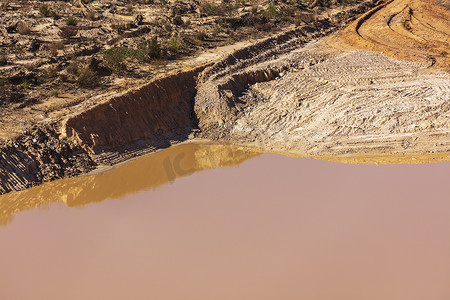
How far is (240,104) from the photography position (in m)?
13.5

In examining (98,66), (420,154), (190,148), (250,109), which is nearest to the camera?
(420,154)

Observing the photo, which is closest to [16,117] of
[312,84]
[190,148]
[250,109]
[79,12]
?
[190,148]

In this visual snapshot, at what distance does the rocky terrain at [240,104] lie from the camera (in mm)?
11320

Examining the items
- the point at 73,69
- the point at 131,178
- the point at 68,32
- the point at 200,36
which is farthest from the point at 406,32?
the point at 68,32

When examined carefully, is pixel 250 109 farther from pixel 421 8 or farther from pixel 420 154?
pixel 421 8

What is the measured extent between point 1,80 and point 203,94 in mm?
5926

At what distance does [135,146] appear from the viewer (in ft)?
39.2

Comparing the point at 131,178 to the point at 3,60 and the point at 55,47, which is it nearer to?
the point at 3,60

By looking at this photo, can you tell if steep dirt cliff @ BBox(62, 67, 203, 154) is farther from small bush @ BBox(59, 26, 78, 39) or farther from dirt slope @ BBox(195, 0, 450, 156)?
small bush @ BBox(59, 26, 78, 39)

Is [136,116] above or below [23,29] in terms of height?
below

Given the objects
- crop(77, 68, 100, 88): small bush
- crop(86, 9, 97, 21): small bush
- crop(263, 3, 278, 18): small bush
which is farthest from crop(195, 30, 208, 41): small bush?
crop(86, 9, 97, 21): small bush

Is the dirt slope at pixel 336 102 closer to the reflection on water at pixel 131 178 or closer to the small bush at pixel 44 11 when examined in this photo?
the reflection on water at pixel 131 178

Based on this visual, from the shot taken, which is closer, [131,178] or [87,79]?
[131,178]

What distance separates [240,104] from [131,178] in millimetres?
4290
